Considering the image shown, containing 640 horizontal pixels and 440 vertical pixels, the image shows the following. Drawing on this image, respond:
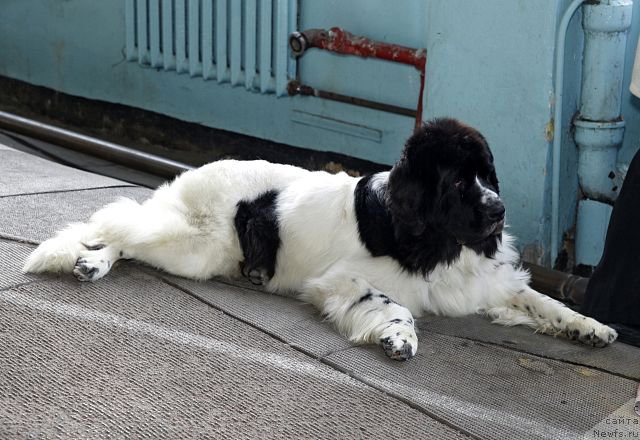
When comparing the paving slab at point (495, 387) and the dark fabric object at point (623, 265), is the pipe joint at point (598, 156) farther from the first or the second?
the paving slab at point (495, 387)

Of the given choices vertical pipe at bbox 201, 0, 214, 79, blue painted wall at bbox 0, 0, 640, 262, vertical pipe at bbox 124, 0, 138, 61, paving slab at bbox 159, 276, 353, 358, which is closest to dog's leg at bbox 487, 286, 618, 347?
paving slab at bbox 159, 276, 353, 358

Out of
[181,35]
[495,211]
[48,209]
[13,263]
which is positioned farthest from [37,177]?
[495,211]

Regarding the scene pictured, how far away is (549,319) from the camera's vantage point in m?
2.94

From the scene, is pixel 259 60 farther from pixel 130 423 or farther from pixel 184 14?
pixel 130 423

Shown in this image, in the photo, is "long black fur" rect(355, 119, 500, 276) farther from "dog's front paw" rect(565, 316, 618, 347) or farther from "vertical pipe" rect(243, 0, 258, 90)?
"vertical pipe" rect(243, 0, 258, 90)

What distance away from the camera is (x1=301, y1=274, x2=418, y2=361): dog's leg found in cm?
264

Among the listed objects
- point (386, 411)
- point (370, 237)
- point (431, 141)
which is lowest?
point (386, 411)

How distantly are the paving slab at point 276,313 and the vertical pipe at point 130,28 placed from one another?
281 cm

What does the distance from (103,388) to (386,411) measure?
682 millimetres

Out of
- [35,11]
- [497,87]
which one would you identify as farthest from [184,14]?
[497,87]

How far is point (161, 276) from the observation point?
3111 millimetres

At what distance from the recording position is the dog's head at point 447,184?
2.70m


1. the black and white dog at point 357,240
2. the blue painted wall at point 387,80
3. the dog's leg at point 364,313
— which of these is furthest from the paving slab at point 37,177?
the dog's leg at point 364,313

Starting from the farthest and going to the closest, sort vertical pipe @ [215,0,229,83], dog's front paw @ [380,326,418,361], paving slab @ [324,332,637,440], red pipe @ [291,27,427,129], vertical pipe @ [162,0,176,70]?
vertical pipe @ [162,0,176,70], vertical pipe @ [215,0,229,83], red pipe @ [291,27,427,129], dog's front paw @ [380,326,418,361], paving slab @ [324,332,637,440]
